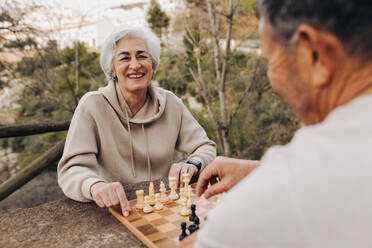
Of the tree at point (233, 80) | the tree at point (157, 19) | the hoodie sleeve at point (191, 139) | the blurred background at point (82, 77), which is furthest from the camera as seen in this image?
the tree at point (157, 19)

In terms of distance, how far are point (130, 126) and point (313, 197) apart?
6.08 feet

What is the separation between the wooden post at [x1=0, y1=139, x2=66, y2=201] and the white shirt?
101 inches

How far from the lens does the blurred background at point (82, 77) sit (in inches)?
192

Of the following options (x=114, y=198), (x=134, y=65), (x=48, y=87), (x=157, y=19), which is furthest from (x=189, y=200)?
(x=157, y=19)

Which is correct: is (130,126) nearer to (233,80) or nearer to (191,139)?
(191,139)

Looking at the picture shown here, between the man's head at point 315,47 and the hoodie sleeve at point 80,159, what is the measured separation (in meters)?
1.27

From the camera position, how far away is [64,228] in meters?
1.44

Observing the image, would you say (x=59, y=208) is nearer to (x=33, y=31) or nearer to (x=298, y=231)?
(x=298, y=231)

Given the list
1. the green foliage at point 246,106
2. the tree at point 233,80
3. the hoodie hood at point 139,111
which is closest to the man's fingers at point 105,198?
the hoodie hood at point 139,111

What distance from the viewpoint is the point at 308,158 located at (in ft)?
1.92

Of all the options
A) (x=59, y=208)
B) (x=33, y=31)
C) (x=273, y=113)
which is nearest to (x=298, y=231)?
(x=59, y=208)

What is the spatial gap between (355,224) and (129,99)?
1928mm

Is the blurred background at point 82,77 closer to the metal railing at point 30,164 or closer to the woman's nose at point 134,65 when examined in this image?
the metal railing at point 30,164

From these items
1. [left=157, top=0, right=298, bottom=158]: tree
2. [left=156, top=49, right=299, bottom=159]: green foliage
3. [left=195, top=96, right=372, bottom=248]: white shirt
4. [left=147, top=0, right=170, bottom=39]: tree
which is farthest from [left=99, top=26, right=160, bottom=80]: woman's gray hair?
[left=147, top=0, right=170, bottom=39]: tree
